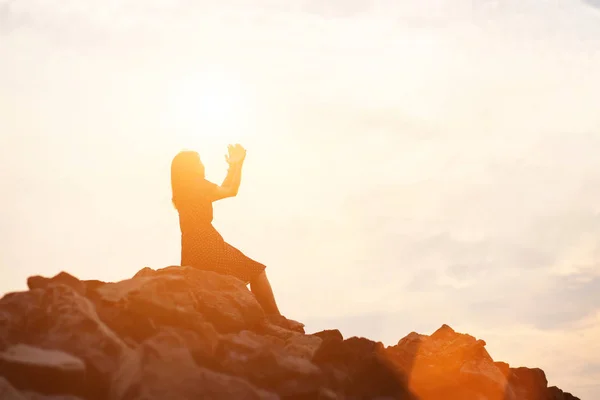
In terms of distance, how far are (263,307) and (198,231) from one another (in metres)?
1.99

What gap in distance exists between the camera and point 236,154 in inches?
553

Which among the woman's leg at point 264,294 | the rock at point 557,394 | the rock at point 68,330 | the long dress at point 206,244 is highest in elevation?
the long dress at point 206,244

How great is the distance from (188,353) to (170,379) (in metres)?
0.62

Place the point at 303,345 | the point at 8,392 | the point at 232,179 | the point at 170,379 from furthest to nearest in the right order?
the point at 232,179 < the point at 303,345 < the point at 170,379 < the point at 8,392

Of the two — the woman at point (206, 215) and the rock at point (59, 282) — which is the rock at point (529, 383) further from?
Result: the rock at point (59, 282)

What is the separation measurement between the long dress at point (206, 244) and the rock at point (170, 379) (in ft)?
9.38

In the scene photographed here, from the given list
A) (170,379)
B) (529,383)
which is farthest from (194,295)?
(529,383)

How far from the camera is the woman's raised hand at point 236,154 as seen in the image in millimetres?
13977

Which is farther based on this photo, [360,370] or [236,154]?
[236,154]

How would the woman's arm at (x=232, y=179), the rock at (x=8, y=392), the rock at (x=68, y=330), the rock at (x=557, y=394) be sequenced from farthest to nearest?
the rock at (x=557, y=394)
the woman's arm at (x=232, y=179)
the rock at (x=68, y=330)
the rock at (x=8, y=392)

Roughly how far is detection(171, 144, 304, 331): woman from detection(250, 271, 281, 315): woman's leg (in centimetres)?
2

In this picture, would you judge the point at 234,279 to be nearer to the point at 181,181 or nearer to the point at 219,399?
the point at 181,181

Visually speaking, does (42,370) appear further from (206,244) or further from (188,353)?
(206,244)

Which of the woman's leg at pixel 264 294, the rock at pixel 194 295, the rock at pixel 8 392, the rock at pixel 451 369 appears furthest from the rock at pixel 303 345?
the rock at pixel 8 392
